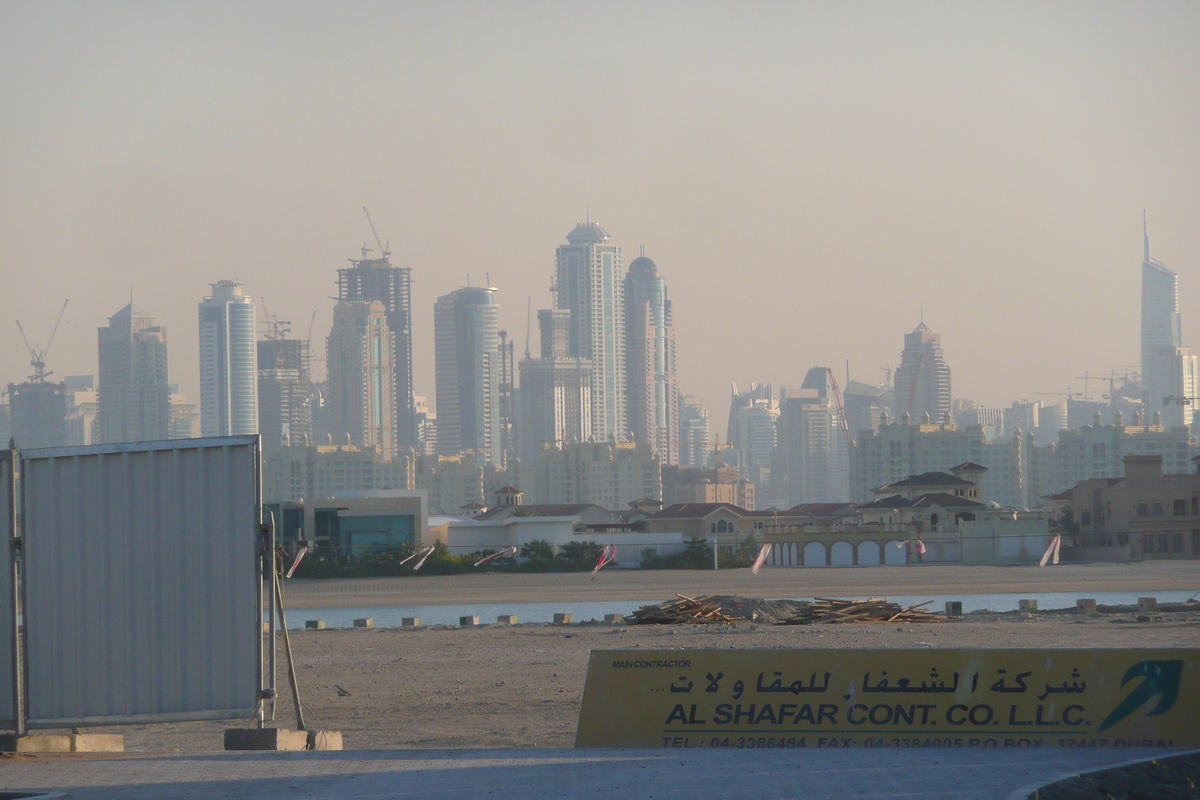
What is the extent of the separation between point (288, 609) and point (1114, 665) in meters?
45.1

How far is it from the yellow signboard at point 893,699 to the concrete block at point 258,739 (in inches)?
103

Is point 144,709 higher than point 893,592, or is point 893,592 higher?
point 144,709

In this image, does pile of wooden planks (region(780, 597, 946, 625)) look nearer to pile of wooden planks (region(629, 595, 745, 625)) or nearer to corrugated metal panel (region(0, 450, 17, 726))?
pile of wooden planks (region(629, 595, 745, 625))

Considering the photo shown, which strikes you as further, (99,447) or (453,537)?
(453,537)

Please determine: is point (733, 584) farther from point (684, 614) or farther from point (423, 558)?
point (684, 614)

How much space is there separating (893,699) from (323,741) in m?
5.14

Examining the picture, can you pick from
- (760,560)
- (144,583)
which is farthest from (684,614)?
(760,560)

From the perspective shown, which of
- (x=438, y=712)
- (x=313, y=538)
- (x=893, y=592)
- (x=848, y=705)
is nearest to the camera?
Answer: (x=848, y=705)

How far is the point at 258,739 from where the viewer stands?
1173cm

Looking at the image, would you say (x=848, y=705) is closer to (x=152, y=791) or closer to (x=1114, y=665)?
(x=1114, y=665)

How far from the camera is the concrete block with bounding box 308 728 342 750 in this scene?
12344mm

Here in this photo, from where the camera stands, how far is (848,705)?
38.9 ft

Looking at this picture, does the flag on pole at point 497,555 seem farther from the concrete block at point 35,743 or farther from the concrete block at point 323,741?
the concrete block at point 35,743

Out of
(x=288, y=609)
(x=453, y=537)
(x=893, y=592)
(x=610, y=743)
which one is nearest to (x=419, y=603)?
(x=288, y=609)
